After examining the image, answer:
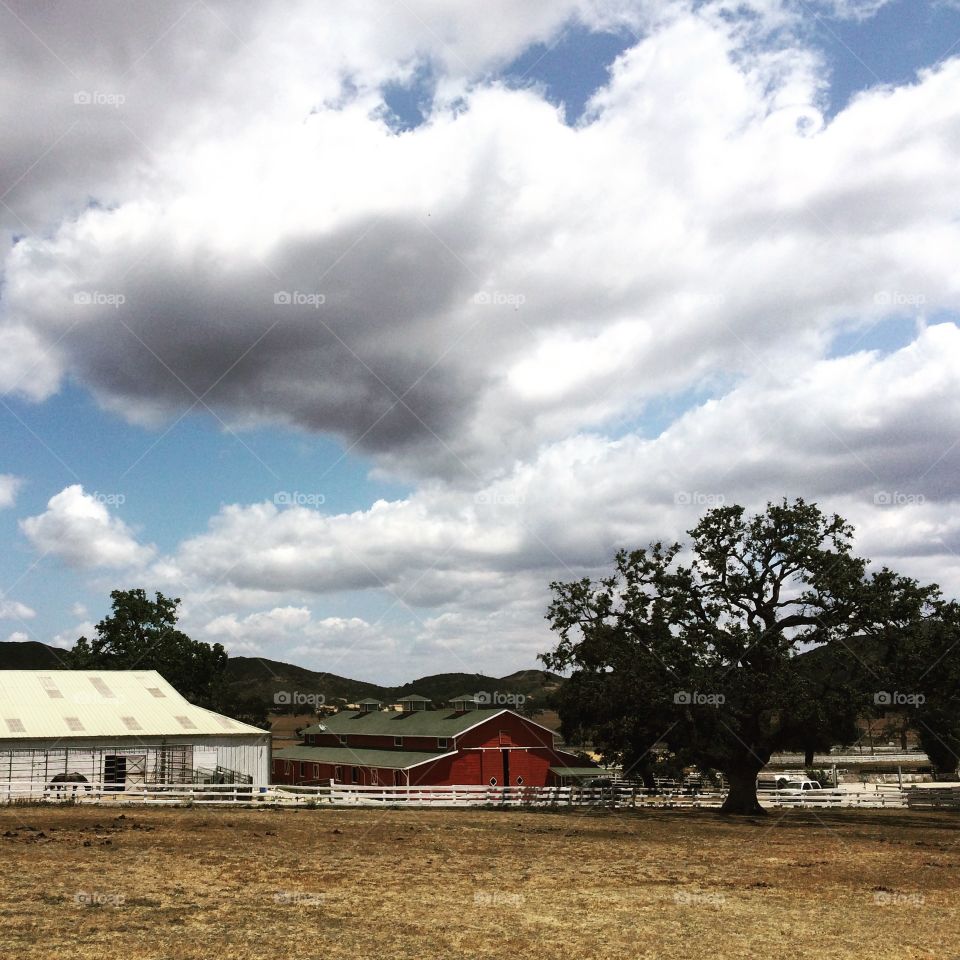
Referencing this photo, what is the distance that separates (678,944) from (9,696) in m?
44.5

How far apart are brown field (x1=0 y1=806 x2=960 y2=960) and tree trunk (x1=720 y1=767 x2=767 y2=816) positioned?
9.05m

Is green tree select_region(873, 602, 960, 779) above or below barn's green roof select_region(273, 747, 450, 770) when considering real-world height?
above

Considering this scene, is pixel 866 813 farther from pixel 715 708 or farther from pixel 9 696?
pixel 9 696

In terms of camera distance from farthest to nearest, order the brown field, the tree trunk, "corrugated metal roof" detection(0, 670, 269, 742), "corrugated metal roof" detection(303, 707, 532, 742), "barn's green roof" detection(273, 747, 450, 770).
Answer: "corrugated metal roof" detection(303, 707, 532, 742) → "barn's green roof" detection(273, 747, 450, 770) → "corrugated metal roof" detection(0, 670, 269, 742) → the tree trunk → the brown field

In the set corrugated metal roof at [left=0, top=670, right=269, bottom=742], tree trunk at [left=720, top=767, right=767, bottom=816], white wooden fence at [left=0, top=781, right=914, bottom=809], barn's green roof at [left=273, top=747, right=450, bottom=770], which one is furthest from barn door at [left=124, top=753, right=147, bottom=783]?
tree trunk at [left=720, top=767, right=767, bottom=816]

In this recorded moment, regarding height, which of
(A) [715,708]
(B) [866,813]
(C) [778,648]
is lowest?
(B) [866,813]

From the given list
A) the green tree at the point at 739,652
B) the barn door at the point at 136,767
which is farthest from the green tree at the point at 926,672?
the barn door at the point at 136,767

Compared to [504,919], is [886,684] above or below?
above

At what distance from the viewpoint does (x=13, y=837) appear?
2392cm

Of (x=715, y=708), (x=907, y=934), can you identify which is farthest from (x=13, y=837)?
(x=715, y=708)

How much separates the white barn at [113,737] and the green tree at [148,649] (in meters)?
33.0

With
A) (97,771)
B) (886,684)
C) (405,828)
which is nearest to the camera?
(405,828)

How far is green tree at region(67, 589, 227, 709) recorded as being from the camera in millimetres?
84812

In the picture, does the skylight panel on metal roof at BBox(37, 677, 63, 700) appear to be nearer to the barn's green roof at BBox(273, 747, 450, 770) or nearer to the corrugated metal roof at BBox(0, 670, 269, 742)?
Result: the corrugated metal roof at BBox(0, 670, 269, 742)
